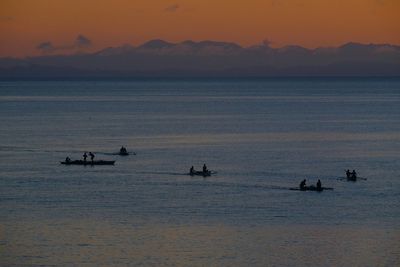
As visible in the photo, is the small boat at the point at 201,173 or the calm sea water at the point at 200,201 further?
the small boat at the point at 201,173

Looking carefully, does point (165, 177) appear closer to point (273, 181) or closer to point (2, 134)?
point (273, 181)

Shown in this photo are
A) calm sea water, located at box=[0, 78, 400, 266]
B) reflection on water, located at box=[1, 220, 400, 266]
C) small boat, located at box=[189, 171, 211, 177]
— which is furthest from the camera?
small boat, located at box=[189, 171, 211, 177]

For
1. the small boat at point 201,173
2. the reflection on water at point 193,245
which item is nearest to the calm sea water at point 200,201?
the reflection on water at point 193,245

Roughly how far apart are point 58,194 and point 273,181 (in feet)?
51.4

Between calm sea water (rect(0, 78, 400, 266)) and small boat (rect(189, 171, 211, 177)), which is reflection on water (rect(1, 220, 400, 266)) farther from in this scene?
small boat (rect(189, 171, 211, 177))

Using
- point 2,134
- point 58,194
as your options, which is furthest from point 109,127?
point 58,194

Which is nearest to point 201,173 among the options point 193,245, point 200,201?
point 200,201

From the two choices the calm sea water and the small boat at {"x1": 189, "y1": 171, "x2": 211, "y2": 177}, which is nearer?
the calm sea water

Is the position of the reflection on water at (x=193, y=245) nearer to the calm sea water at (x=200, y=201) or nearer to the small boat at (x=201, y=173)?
the calm sea water at (x=200, y=201)

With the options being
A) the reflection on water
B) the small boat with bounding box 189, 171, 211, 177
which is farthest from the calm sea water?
the small boat with bounding box 189, 171, 211, 177

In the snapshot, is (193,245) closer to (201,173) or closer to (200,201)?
(200,201)

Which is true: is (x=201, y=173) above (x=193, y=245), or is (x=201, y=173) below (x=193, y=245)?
above

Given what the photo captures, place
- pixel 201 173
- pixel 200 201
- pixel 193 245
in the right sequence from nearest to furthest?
pixel 193 245 → pixel 200 201 → pixel 201 173

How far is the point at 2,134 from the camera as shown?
113 meters
